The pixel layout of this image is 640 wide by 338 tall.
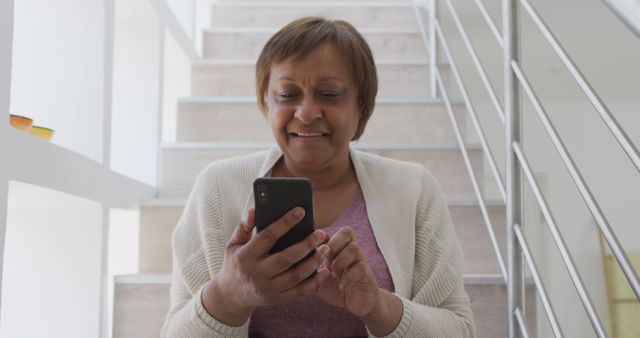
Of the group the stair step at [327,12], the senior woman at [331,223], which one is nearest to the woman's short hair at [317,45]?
the senior woman at [331,223]

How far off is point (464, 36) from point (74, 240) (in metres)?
1.20

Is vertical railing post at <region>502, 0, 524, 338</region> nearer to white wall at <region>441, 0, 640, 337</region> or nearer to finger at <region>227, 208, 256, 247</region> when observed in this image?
white wall at <region>441, 0, 640, 337</region>

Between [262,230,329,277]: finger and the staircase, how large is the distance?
0.73 meters

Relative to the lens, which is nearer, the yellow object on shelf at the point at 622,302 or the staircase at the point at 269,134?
the yellow object on shelf at the point at 622,302

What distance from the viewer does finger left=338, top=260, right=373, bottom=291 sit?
930mm

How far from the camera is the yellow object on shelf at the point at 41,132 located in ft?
4.29

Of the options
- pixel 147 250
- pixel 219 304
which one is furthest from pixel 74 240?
pixel 219 304

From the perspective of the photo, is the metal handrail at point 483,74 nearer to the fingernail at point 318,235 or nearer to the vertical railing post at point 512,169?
the vertical railing post at point 512,169

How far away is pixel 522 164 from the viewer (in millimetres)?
1421

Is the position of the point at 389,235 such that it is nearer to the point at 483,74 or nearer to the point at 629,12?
the point at 629,12

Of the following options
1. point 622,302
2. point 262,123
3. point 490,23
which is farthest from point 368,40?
point 622,302

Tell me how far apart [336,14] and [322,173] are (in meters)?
2.00

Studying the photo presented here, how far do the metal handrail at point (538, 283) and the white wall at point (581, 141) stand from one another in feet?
0.06

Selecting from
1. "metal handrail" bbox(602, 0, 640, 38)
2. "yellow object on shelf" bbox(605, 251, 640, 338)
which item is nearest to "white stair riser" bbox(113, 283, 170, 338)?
"yellow object on shelf" bbox(605, 251, 640, 338)
